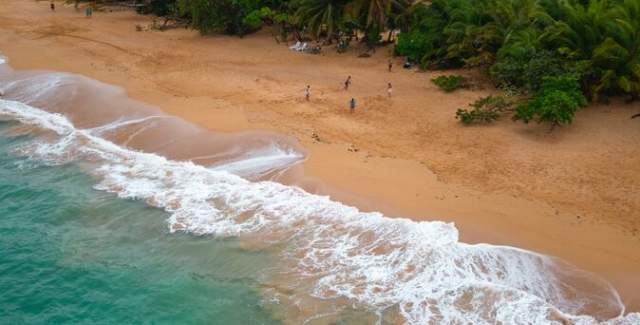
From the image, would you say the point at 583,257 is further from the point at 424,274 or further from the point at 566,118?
the point at 566,118

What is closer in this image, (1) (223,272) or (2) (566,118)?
(1) (223,272)

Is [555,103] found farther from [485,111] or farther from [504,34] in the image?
[504,34]

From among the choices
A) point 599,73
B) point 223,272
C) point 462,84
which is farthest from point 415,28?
point 223,272

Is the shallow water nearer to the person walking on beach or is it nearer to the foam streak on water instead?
the foam streak on water

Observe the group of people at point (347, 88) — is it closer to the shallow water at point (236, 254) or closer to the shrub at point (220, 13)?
the shallow water at point (236, 254)

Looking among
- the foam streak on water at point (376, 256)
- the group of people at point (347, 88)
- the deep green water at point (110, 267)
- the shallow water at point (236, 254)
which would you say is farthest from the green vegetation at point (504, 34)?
the deep green water at point (110, 267)

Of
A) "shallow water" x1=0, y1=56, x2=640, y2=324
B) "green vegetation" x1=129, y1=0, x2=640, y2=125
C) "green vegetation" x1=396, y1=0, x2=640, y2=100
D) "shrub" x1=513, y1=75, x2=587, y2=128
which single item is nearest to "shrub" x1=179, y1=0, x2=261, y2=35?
"green vegetation" x1=129, y1=0, x2=640, y2=125
